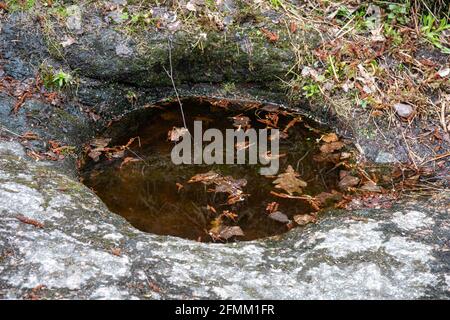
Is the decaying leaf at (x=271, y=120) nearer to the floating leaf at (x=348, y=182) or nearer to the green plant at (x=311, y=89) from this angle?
the green plant at (x=311, y=89)

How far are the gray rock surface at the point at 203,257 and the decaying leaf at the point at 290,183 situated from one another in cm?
57

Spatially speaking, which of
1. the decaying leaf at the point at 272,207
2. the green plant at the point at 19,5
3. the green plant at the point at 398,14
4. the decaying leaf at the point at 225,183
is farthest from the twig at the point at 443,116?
the green plant at the point at 19,5

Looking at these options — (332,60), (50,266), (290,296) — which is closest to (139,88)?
(332,60)

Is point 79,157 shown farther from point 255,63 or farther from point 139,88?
point 255,63

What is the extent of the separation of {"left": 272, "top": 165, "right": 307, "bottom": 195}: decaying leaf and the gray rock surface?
0.57 m

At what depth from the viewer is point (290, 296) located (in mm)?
3205

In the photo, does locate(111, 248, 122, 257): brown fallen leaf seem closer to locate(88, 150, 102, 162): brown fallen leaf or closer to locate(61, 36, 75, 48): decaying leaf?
locate(88, 150, 102, 162): brown fallen leaf

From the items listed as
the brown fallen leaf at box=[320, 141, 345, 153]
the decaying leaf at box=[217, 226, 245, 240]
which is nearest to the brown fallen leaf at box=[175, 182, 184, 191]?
the decaying leaf at box=[217, 226, 245, 240]

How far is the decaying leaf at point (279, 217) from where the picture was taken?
13.8 ft

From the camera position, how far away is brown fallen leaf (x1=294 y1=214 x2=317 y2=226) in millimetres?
4164

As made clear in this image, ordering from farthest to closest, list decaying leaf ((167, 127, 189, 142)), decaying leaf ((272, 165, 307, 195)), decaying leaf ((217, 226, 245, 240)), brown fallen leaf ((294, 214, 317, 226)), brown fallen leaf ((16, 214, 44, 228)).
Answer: decaying leaf ((167, 127, 189, 142))
decaying leaf ((272, 165, 307, 195))
brown fallen leaf ((294, 214, 317, 226))
decaying leaf ((217, 226, 245, 240))
brown fallen leaf ((16, 214, 44, 228))
